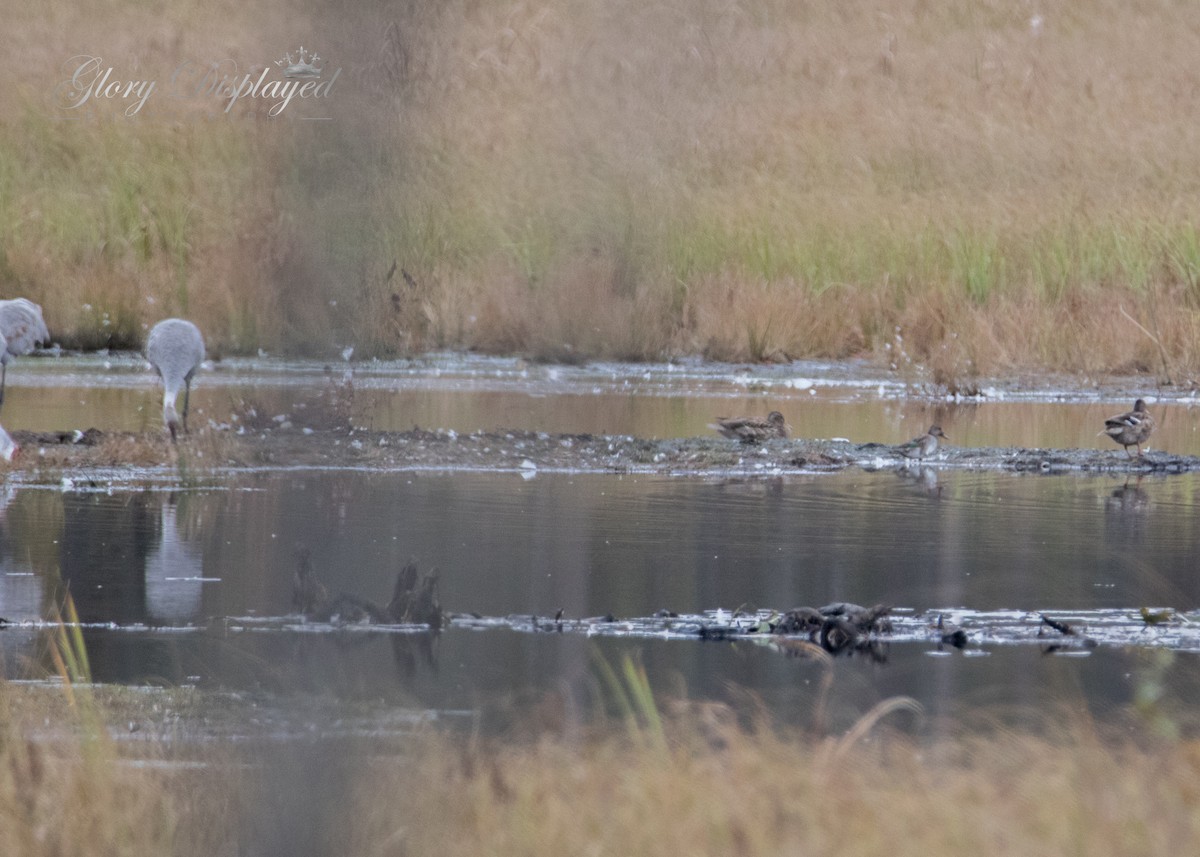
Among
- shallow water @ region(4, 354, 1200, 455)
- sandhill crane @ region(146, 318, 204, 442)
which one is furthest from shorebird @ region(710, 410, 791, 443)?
sandhill crane @ region(146, 318, 204, 442)

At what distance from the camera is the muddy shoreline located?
1328cm

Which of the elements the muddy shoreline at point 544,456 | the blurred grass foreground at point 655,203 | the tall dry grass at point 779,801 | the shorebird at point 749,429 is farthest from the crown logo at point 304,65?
the shorebird at point 749,429

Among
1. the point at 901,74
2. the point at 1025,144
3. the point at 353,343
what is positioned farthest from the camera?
the point at 901,74

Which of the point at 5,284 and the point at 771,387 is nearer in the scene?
the point at 771,387

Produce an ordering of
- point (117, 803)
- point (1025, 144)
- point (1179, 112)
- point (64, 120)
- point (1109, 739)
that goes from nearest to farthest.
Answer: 1. point (117, 803)
2. point (1109, 739)
3. point (64, 120)
4. point (1025, 144)
5. point (1179, 112)

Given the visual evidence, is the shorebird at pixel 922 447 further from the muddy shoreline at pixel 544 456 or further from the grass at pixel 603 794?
the grass at pixel 603 794

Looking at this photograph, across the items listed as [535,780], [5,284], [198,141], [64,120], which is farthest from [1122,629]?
[64,120]

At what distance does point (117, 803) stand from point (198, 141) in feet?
76.7

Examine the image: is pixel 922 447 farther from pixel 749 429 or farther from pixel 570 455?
pixel 570 455

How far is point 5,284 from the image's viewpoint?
21922mm

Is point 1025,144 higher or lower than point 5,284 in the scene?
higher

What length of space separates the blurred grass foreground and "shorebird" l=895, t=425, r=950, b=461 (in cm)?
369

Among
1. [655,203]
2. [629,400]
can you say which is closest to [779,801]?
[629,400]

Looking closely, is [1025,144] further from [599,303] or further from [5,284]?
[5,284]
